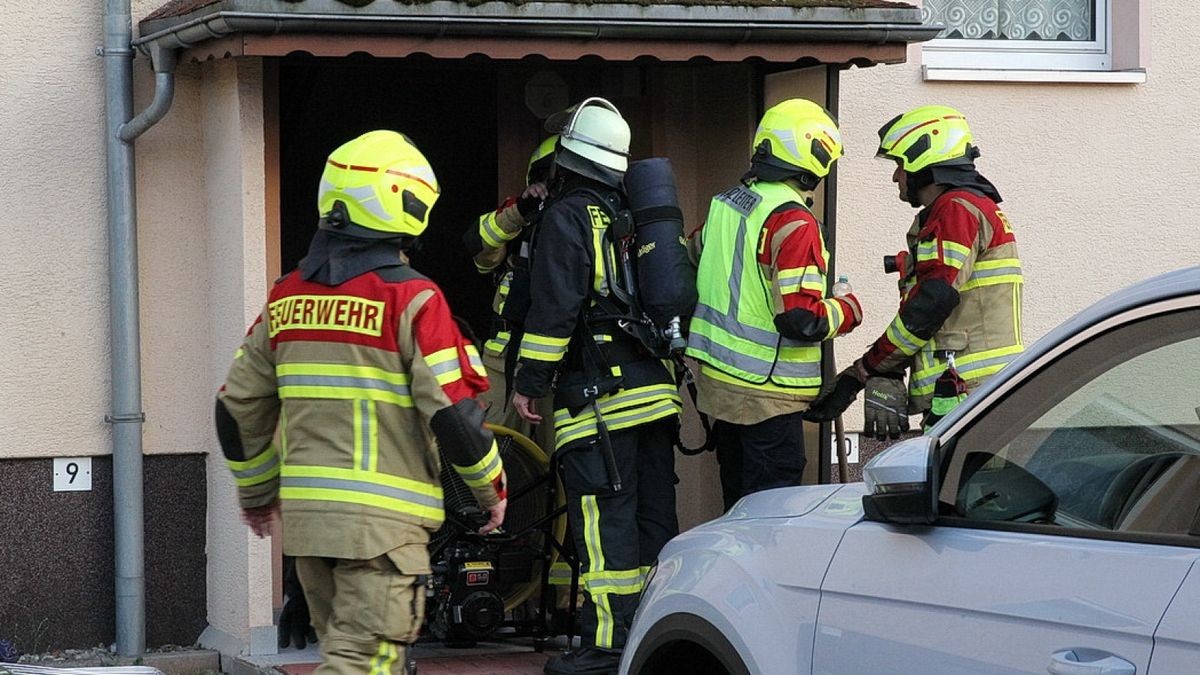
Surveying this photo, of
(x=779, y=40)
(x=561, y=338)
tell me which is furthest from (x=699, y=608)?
(x=779, y=40)

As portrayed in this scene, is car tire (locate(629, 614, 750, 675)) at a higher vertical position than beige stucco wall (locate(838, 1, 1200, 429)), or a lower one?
lower

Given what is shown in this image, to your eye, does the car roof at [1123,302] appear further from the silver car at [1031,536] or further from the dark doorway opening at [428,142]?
the dark doorway opening at [428,142]

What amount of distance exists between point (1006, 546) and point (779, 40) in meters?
3.73

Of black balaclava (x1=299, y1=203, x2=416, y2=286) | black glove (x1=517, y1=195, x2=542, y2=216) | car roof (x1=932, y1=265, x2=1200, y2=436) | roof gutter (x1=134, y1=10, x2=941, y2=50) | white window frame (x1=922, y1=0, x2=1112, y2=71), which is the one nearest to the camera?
car roof (x1=932, y1=265, x2=1200, y2=436)

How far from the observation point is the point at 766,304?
20.6ft

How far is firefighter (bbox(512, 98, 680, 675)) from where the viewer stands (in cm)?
616

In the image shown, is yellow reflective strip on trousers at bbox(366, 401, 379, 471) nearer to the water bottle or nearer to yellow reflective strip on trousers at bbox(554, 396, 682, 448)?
yellow reflective strip on trousers at bbox(554, 396, 682, 448)

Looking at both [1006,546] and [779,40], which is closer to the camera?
[1006,546]

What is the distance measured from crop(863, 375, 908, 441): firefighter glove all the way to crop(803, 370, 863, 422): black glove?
67 millimetres

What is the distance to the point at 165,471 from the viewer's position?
7152 millimetres

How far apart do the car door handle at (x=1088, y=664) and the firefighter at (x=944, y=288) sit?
3.15m

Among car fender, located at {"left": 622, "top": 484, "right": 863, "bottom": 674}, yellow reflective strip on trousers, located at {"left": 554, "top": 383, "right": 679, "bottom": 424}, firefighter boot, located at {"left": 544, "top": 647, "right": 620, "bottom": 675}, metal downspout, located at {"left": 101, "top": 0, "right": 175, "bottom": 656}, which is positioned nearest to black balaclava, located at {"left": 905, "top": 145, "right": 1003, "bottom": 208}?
yellow reflective strip on trousers, located at {"left": 554, "top": 383, "right": 679, "bottom": 424}

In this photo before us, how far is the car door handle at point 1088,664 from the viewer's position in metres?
2.93

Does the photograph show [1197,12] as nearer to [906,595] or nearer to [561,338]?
[561,338]
